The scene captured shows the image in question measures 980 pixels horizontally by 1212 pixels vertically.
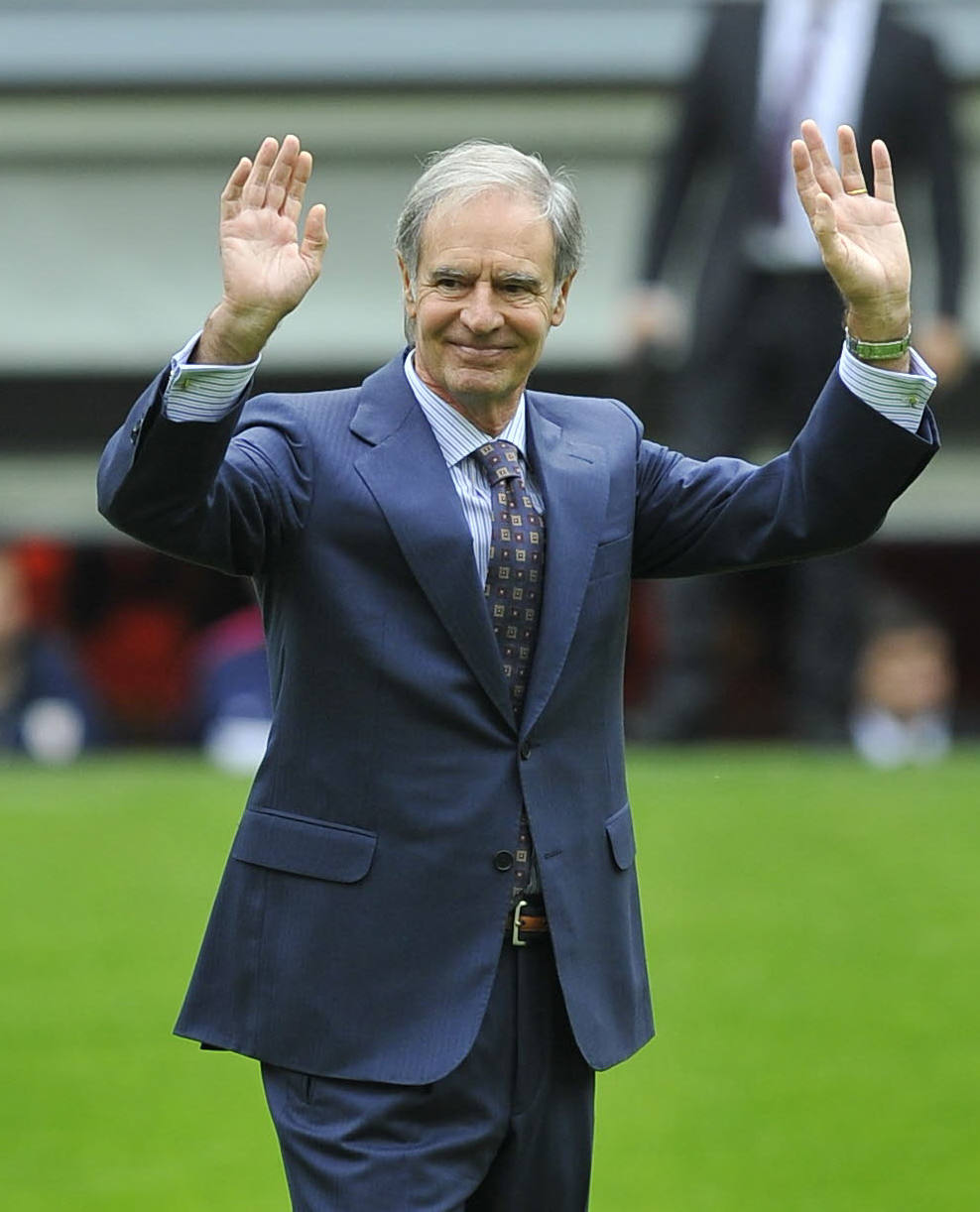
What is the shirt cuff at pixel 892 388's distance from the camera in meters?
2.81

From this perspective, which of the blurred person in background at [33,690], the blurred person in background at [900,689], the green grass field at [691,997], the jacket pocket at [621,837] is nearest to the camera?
the jacket pocket at [621,837]

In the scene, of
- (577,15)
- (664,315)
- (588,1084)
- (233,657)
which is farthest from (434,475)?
(577,15)

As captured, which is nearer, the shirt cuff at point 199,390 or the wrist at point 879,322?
the shirt cuff at point 199,390

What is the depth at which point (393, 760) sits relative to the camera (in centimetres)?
276

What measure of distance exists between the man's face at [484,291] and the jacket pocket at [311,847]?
0.52m

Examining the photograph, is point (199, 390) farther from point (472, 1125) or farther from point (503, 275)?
point (472, 1125)

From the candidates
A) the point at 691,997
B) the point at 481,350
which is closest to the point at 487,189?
the point at 481,350

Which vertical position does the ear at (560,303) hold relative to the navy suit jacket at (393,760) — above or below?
above

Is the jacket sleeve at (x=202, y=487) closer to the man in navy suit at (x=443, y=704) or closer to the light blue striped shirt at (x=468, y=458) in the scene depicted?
the man in navy suit at (x=443, y=704)

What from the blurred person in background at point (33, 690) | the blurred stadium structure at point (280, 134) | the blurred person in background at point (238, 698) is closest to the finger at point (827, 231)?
the blurred person in background at point (238, 698)

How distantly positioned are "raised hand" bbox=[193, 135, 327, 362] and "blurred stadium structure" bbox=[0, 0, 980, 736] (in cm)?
668

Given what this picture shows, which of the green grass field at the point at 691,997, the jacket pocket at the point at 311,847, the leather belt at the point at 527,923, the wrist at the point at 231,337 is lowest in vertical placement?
the green grass field at the point at 691,997

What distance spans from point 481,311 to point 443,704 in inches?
17.5

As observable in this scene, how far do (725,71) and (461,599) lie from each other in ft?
12.9
